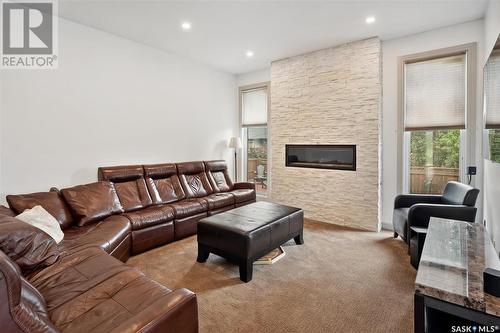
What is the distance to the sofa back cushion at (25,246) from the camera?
162 cm

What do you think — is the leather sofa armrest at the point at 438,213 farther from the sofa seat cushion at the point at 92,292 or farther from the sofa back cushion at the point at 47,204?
the sofa back cushion at the point at 47,204

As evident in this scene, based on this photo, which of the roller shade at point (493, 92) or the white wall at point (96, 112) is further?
the white wall at point (96, 112)

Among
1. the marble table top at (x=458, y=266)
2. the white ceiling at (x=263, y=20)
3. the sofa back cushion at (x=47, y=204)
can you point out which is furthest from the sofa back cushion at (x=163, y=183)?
the marble table top at (x=458, y=266)

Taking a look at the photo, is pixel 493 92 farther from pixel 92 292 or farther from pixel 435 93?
pixel 92 292

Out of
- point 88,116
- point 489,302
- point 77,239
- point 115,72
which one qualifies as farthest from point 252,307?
point 115,72

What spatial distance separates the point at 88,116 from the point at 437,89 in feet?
16.5

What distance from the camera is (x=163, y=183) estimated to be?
4207mm

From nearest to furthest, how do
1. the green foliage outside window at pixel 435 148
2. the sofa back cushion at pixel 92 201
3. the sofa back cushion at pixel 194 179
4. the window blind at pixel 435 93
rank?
the sofa back cushion at pixel 92 201, the window blind at pixel 435 93, the green foliage outside window at pixel 435 148, the sofa back cushion at pixel 194 179

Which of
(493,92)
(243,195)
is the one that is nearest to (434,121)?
(493,92)

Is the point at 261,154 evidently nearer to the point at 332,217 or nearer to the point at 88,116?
the point at 332,217

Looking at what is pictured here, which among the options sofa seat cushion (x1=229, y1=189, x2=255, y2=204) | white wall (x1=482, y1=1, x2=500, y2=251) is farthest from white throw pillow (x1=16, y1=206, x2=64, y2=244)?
white wall (x1=482, y1=1, x2=500, y2=251)

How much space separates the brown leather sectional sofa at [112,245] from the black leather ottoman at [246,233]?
0.88 metres

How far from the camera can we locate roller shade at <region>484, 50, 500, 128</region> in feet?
6.37

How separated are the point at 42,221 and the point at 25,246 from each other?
30.3 inches
